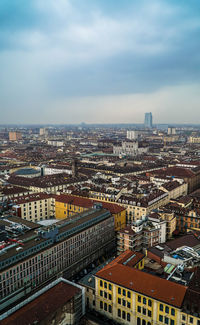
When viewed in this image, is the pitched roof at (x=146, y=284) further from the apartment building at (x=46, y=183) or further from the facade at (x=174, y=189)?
the apartment building at (x=46, y=183)

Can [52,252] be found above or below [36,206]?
above

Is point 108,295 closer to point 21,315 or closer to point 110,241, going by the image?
point 21,315

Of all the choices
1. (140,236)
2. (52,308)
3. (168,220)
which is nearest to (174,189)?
(168,220)

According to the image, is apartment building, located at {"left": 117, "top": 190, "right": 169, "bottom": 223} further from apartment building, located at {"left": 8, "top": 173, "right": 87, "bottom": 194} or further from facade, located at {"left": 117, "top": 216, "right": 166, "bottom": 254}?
apartment building, located at {"left": 8, "top": 173, "right": 87, "bottom": 194}

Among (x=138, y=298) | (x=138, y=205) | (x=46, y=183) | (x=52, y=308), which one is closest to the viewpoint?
(x=52, y=308)

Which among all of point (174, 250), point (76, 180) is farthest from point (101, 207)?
point (76, 180)

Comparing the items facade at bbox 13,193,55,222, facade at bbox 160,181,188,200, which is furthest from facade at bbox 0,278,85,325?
facade at bbox 160,181,188,200

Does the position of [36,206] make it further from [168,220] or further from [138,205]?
[168,220]

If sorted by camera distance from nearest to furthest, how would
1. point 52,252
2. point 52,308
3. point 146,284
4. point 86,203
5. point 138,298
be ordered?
point 52,308 → point 138,298 → point 146,284 → point 52,252 → point 86,203
